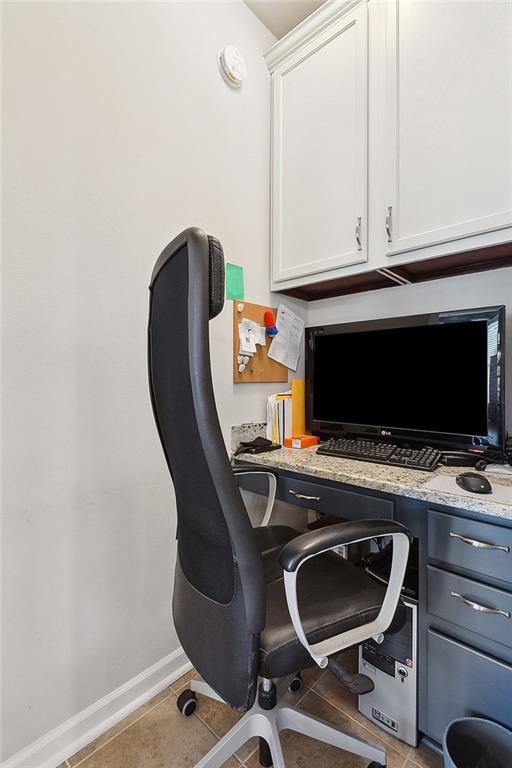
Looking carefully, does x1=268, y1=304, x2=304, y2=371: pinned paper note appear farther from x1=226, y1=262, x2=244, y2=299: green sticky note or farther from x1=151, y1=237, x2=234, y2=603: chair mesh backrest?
x1=151, y1=237, x2=234, y2=603: chair mesh backrest

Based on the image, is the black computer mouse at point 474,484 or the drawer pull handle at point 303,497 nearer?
the black computer mouse at point 474,484

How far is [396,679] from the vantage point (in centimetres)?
109

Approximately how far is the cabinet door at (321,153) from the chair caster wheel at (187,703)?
168 centimetres

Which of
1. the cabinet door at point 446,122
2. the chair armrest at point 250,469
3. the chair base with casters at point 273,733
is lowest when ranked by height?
the chair base with casters at point 273,733

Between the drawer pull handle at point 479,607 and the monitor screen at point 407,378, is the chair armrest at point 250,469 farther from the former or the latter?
the drawer pull handle at point 479,607

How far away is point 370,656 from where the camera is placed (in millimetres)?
1146

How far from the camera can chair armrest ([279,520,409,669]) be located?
2.42 ft

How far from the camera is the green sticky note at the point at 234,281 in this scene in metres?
1.58

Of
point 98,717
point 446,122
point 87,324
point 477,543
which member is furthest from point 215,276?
point 98,717

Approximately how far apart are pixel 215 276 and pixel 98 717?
56.4 inches

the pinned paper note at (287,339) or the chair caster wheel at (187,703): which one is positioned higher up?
the pinned paper note at (287,339)

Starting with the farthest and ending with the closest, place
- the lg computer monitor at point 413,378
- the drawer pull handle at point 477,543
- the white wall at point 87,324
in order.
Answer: the lg computer monitor at point 413,378
the white wall at point 87,324
the drawer pull handle at point 477,543

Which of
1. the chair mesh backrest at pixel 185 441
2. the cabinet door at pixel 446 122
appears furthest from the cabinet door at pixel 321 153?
the chair mesh backrest at pixel 185 441

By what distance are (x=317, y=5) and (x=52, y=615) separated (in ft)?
8.80
